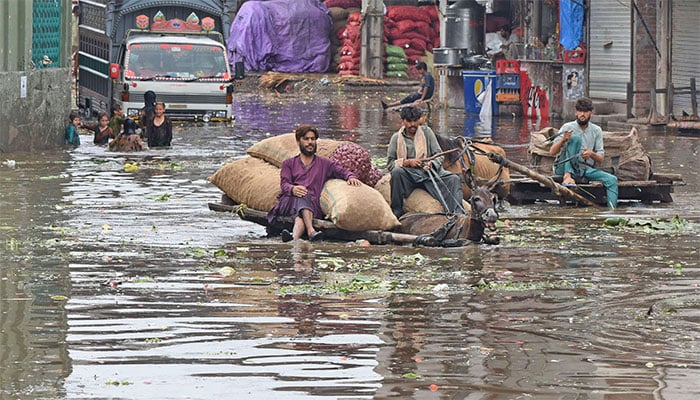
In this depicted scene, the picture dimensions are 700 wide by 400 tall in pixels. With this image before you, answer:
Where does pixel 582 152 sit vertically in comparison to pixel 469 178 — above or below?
above

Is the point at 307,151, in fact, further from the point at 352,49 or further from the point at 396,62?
the point at 352,49

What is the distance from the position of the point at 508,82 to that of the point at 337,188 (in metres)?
22.8

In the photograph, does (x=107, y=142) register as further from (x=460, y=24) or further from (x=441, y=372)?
(x=441, y=372)

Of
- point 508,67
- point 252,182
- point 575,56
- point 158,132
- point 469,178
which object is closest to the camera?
point 469,178

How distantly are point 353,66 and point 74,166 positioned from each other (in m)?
27.5

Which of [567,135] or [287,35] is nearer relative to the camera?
[567,135]

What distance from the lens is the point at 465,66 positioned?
37500 mm

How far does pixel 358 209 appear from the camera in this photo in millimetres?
12961

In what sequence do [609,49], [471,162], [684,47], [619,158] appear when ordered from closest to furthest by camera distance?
[471,162] < [619,158] < [684,47] < [609,49]

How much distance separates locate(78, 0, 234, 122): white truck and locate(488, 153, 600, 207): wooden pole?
13726 millimetres

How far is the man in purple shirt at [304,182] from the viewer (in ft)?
43.5

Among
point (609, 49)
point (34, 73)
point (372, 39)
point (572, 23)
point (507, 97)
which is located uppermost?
point (372, 39)

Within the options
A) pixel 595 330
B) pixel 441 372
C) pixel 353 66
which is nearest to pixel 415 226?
pixel 595 330

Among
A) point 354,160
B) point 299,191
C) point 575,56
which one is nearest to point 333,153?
point 354,160
